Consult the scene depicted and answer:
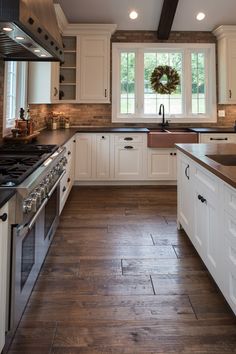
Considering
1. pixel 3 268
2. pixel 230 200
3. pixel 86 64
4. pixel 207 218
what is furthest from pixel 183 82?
pixel 3 268

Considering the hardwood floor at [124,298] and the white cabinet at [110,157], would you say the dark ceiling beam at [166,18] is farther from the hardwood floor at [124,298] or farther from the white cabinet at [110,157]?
the hardwood floor at [124,298]

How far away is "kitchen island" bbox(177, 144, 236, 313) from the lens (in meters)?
1.80

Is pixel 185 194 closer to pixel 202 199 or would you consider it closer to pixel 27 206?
pixel 202 199

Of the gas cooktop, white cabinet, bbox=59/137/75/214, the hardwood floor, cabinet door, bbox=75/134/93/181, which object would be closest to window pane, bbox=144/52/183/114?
cabinet door, bbox=75/134/93/181

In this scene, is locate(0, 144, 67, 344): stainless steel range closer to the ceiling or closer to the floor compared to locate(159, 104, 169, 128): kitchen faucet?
closer to the floor

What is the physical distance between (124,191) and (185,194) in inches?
88.1

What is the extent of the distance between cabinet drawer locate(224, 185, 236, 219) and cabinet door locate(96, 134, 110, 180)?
3.65 metres

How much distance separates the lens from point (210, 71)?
236 inches

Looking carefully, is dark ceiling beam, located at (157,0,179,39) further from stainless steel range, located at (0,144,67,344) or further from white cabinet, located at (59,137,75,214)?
stainless steel range, located at (0,144,67,344)

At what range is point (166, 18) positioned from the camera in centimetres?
531

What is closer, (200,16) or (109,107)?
(200,16)

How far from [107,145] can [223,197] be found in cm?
362

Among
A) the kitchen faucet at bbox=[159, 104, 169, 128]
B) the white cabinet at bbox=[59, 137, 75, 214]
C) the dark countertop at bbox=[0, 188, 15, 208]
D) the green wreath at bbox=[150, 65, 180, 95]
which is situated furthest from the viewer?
the kitchen faucet at bbox=[159, 104, 169, 128]

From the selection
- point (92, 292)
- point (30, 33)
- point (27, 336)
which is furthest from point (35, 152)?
point (27, 336)
